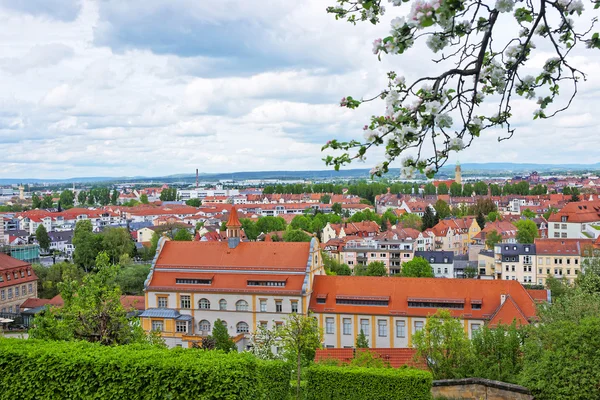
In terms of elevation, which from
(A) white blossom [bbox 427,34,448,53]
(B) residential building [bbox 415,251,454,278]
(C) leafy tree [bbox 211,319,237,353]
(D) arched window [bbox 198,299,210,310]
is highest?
(A) white blossom [bbox 427,34,448,53]

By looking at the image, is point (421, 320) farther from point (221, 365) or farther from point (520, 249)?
point (520, 249)

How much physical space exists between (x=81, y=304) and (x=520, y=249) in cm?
5881

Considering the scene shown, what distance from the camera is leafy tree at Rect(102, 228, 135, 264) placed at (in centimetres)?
7181

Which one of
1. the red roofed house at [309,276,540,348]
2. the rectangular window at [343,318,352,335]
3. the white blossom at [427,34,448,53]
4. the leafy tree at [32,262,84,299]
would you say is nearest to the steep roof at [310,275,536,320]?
the red roofed house at [309,276,540,348]

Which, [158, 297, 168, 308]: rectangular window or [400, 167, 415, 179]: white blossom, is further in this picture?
[158, 297, 168, 308]: rectangular window

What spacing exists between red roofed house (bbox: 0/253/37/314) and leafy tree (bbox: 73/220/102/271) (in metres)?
16.9

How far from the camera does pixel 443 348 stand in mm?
22812

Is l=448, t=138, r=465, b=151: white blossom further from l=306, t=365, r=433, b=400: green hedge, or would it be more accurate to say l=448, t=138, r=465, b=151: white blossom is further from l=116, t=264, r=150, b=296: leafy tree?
l=116, t=264, r=150, b=296: leafy tree

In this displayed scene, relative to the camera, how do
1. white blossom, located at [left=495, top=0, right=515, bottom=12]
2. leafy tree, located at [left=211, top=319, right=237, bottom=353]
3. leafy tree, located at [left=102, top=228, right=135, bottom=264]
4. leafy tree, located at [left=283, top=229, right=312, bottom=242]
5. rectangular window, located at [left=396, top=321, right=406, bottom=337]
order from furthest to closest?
leafy tree, located at [left=283, top=229, right=312, bottom=242] → leafy tree, located at [left=102, top=228, right=135, bottom=264] → rectangular window, located at [left=396, top=321, right=406, bottom=337] → leafy tree, located at [left=211, top=319, right=237, bottom=353] → white blossom, located at [left=495, top=0, right=515, bottom=12]

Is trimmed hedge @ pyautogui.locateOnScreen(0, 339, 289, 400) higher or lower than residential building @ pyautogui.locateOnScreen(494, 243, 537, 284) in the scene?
higher

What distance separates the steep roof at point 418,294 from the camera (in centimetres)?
3656

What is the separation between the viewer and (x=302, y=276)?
132ft

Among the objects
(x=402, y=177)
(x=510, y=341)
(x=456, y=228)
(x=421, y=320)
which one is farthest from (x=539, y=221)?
(x=402, y=177)

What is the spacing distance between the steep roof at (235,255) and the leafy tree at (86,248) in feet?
97.0
